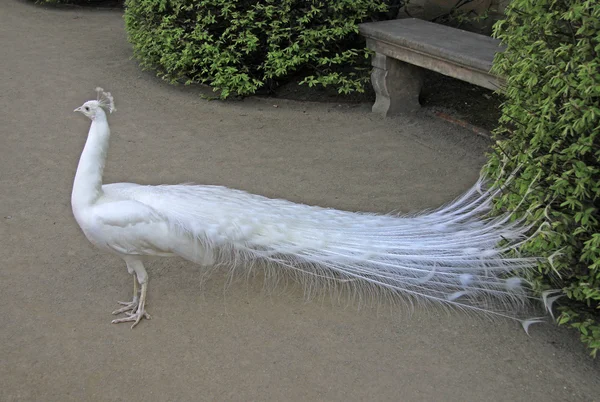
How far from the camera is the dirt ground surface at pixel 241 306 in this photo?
11.1 feet

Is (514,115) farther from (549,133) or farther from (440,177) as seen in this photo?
(440,177)

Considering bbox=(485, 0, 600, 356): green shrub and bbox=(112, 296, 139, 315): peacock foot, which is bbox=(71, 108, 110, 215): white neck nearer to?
bbox=(112, 296, 139, 315): peacock foot

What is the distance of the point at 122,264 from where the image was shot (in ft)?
14.6

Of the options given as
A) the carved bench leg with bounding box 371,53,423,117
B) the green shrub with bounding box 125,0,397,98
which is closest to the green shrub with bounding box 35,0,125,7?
the green shrub with bounding box 125,0,397,98

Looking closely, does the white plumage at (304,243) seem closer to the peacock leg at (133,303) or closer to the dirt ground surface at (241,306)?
the peacock leg at (133,303)

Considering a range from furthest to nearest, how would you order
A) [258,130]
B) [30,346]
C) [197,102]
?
1. [197,102]
2. [258,130]
3. [30,346]

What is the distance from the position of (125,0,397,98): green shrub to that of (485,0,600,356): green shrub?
11.4 feet

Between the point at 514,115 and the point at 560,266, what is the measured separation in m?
0.92

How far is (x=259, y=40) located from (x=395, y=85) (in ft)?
5.31

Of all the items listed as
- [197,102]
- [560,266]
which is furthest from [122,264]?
[197,102]

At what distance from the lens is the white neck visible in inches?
144

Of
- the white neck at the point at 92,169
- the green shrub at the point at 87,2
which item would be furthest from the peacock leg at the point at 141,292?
the green shrub at the point at 87,2

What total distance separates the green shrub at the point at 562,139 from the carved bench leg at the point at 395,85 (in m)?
3.07

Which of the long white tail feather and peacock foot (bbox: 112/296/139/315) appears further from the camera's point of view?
peacock foot (bbox: 112/296/139/315)
